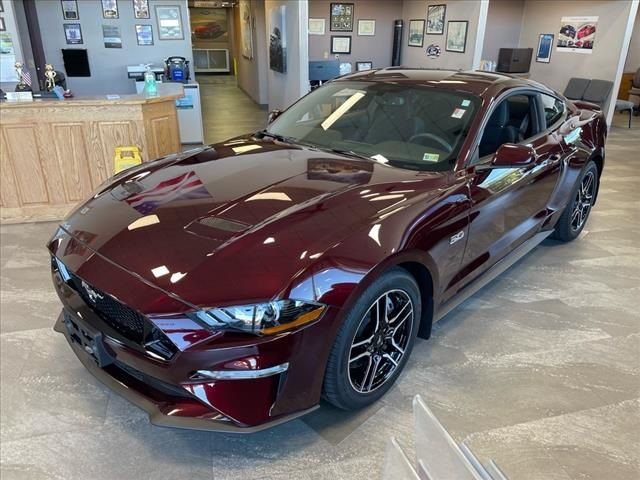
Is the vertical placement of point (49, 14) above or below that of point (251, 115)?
above

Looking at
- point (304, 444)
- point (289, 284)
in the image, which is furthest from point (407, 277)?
point (304, 444)

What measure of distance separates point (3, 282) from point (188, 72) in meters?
5.52

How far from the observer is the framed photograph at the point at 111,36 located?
7871mm

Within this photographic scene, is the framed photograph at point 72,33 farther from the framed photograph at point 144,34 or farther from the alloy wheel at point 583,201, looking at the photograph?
the alloy wheel at point 583,201

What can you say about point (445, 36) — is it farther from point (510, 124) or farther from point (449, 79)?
point (449, 79)

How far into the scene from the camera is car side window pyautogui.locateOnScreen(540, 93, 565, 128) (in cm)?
314

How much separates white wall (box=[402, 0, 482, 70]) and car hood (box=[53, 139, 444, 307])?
6070 millimetres

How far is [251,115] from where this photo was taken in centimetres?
1005

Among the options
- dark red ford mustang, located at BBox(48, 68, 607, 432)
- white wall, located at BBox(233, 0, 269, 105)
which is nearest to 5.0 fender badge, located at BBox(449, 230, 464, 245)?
dark red ford mustang, located at BBox(48, 68, 607, 432)

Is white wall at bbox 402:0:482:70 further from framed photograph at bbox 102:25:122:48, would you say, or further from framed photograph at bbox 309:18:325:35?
framed photograph at bbox 102:25:122:48

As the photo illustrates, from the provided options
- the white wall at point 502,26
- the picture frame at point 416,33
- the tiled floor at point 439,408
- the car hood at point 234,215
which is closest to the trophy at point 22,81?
the tiled floor at point 439,408

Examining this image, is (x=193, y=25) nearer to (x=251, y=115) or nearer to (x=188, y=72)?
(x=251, y=115)

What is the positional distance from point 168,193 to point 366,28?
866 centimetres

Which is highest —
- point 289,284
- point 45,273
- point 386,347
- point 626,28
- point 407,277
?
point 626,28
